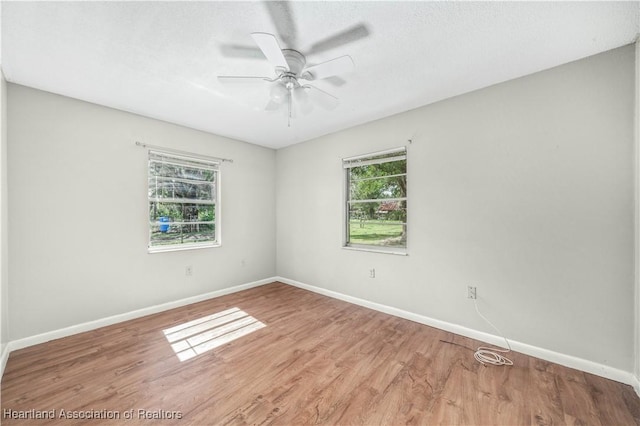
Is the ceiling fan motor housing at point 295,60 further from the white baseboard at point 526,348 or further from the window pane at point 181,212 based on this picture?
the white baseboard at point 526,348

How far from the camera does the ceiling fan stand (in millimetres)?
1594

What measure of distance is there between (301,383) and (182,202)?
2.85 metres

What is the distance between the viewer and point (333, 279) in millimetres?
3781

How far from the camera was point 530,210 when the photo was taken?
2.22 m

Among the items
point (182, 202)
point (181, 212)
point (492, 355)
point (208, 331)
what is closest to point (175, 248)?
point (181, 212)

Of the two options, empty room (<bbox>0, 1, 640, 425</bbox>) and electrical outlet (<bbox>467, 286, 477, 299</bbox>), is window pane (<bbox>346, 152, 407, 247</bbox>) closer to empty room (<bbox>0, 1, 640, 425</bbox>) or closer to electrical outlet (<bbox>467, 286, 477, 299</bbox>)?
empty room (<bbox>0, 1, 640, 425</bbox>)

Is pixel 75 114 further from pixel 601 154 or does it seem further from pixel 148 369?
pixel 601 154

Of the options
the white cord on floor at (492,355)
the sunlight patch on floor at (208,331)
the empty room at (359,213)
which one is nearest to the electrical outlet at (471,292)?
the empty room at (359,213)

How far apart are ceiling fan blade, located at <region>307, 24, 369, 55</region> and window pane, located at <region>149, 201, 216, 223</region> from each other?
8.93ft

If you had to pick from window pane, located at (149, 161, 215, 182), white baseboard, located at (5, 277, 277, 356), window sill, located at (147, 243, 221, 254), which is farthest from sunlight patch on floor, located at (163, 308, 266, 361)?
window pane, located at (149, 161, 215, 182)

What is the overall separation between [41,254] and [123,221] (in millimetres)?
714

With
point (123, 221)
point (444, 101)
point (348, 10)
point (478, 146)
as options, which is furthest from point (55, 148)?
point (478, 146)

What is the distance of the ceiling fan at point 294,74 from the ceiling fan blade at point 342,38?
0.43 feet

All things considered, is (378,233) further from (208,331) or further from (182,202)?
(182,202)
